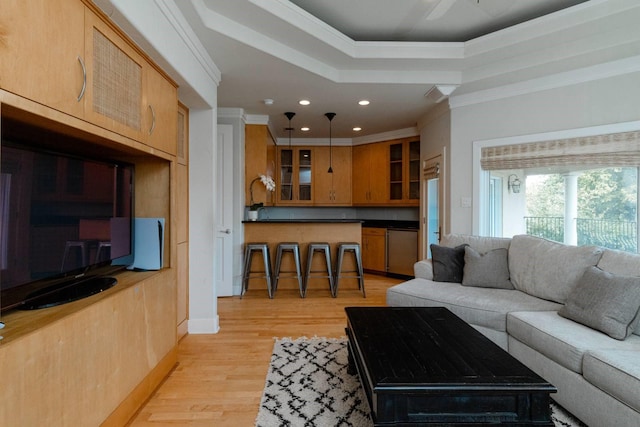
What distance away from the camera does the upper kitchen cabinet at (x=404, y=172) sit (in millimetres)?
5461

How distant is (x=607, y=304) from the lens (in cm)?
192

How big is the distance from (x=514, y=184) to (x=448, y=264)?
1.36m

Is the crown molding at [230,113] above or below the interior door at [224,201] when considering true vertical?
above

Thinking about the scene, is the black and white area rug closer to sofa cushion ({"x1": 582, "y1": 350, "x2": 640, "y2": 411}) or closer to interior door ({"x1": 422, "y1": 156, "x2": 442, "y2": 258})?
sofa cushion ({"x1": 582, "y1": 350, "x2": 640, "y2": 411})

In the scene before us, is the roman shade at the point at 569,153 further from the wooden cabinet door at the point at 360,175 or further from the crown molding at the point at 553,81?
the wooden cabinet door at the point at 360,175

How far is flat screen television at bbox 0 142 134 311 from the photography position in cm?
126

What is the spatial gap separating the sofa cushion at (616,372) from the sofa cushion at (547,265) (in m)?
0.81

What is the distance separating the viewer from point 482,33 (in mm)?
3082

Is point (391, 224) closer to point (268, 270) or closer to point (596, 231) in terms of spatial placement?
point (268, 270)

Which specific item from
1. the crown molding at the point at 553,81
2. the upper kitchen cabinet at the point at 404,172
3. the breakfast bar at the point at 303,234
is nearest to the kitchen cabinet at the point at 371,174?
the upper kitchen cabinet at the point at 404,172

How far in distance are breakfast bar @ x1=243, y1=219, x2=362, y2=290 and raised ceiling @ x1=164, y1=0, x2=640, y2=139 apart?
163cm

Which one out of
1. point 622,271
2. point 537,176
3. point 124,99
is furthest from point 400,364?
point 537,176

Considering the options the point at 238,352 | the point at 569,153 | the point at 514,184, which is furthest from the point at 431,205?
the point at 238,352

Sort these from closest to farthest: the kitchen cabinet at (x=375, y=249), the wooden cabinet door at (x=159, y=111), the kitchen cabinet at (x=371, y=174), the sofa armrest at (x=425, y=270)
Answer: the wooden cabinet door at (x=159, y=111) < the sofa armrest at (x=425, y=270) < the kitchen cabinet at (x=375, y=249) < the kitchen cabinet at (x=371, y=174)
